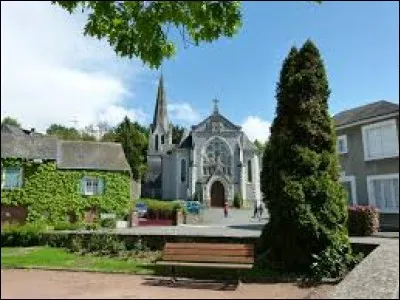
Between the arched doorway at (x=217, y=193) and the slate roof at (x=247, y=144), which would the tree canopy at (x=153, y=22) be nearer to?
the arched doorway at (x=217, y=193)

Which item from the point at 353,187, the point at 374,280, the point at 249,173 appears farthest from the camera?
the point at 249,173

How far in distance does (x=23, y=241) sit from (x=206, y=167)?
4924cm

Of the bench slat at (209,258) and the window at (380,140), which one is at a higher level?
the window at (380,140)

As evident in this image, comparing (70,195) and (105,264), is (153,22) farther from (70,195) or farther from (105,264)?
(70,195)

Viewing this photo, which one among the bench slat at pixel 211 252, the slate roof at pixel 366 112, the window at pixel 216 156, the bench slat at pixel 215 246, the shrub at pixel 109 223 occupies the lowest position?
the bench slat at pixel 211 252

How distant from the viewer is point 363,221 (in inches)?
922

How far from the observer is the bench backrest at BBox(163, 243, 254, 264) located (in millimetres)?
13164

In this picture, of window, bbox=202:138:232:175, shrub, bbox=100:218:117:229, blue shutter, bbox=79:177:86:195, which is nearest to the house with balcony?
shrub, bbox=100:218:117:229

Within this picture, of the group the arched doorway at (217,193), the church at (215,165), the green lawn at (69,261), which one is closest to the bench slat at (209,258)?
the green lawn at (69,261)

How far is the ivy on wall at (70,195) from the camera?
30.9 metres

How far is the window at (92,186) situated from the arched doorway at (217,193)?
2801cm

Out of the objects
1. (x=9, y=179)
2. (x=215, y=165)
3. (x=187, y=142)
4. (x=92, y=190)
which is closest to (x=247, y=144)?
(x=215, y=165)

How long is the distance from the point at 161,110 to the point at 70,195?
1845 inches

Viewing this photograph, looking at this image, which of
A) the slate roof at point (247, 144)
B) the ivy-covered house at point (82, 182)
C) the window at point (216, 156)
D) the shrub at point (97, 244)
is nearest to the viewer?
the shrub at point (97, 244)
